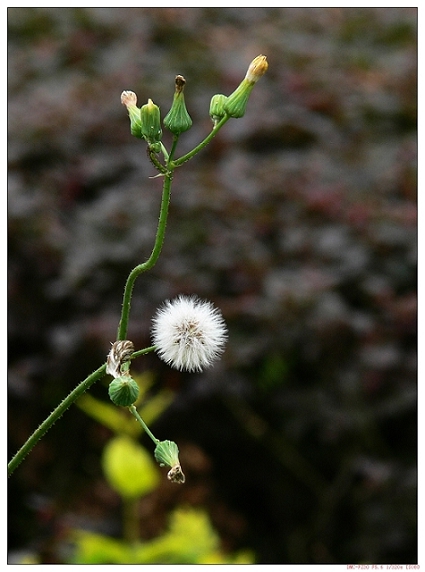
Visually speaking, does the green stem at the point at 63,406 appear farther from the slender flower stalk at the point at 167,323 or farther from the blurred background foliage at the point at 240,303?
the blurred background foliage at the point at 240,303

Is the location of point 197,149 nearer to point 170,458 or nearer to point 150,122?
point 150,122

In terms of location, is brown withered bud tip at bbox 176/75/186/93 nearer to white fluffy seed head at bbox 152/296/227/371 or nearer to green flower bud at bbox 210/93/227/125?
green flower bud at bbox 210/93/227/125

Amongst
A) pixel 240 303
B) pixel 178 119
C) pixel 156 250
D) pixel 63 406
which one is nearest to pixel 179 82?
pixel 178 119

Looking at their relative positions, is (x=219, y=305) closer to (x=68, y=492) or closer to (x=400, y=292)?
(x=400, y=292)

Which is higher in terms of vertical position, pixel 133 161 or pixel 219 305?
pixel 133 161

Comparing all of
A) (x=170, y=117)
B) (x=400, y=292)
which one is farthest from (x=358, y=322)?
(x=170, y=117)

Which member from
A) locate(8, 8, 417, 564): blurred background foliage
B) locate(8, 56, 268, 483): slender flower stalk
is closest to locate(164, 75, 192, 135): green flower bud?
locate(8, 56, 268, 483): slender flower stalk
